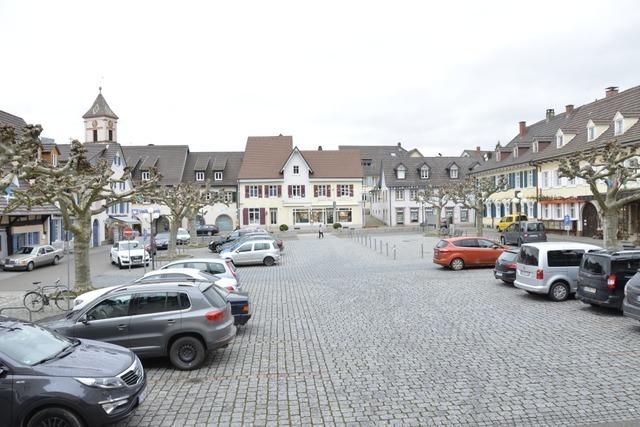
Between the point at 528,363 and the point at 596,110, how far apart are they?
4384cm

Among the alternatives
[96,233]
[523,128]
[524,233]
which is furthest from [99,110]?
[524,233]

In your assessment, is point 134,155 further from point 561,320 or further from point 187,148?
point 561,320

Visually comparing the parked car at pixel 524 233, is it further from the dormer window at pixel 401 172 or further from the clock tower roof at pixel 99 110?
the clock tower roof at pixel 99 110

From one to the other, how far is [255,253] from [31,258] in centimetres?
1314

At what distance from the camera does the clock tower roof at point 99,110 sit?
8038 cm


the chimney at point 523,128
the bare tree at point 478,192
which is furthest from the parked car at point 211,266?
the chimney at point 523,128

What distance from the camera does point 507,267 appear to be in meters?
20.5

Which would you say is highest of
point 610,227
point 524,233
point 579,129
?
point 579,129

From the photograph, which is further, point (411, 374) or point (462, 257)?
point (462, 257)

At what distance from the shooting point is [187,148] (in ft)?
250

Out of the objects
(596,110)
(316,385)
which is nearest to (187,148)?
(596,110)

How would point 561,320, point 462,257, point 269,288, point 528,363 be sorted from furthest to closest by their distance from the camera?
point 462,257 → point 269,288 → point 561,320 → point 528,363

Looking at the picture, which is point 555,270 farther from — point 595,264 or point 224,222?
point 224,222

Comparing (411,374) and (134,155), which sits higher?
(134,155)
